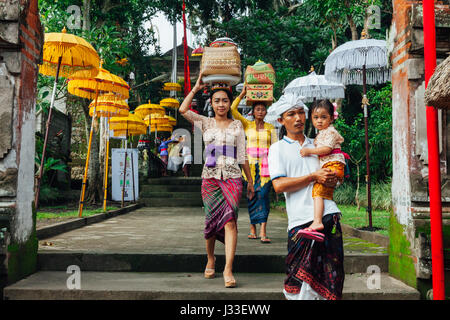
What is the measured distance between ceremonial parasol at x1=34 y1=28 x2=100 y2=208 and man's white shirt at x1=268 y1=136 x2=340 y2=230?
4015 mm

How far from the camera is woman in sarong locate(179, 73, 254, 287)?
3.71 meters

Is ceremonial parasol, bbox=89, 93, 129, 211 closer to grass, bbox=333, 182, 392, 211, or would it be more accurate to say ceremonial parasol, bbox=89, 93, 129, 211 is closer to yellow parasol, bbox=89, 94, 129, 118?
yellow parasol, bbox=89, 94, 129, 118

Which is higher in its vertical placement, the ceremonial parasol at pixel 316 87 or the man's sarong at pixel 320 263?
the ceremonial parasol at pixel 316 87

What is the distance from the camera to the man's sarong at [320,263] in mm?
2584

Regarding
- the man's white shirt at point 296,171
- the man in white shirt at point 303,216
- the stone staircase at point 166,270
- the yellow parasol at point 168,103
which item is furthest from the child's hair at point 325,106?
the yellow parasol at point 168,103

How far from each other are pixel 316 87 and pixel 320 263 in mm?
5707

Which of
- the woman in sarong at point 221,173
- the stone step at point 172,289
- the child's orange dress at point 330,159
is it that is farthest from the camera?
the woman in sarong at point 221,173

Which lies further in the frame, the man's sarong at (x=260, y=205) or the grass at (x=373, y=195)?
the grass at (x=373, y=195)

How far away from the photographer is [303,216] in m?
2.68

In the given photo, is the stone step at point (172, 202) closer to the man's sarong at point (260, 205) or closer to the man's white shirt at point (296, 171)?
the man's sarong at point (260, 205)

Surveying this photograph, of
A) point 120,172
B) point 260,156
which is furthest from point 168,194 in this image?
point 260,156

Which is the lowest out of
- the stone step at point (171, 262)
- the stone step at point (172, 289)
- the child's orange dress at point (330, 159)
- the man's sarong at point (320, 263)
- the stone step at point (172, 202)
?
the stone step at point (172, 289)

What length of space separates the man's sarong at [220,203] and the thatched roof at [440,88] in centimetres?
178
